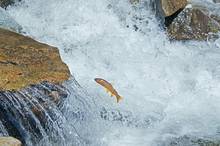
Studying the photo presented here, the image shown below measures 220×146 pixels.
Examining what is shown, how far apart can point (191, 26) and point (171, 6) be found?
56 cm

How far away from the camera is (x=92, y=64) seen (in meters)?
8.38

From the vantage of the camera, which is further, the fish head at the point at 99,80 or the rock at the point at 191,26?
the rock at the point at 191,26

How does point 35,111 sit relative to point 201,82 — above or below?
above

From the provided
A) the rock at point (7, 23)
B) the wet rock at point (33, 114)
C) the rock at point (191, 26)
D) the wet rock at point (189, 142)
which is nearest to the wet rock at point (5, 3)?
the rock at point (7, 23)

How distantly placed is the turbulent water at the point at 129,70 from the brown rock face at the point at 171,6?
1.23ft

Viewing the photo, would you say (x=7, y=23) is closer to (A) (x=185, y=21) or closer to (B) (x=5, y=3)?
(B) (x=5, y=3)

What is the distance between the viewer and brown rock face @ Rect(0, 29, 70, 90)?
5789mm

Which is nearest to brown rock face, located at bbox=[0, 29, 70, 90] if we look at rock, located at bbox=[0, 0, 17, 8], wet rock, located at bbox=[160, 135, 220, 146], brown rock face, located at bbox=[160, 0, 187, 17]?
wet rock, located at bbox=[160, 135, 220, 146]

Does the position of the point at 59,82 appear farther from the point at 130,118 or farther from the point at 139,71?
the point at 139,71

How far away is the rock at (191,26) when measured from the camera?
959cm

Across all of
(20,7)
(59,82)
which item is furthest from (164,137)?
(20,7)

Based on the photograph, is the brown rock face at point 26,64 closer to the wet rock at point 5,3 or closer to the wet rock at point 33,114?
the wet rock at point 33,114

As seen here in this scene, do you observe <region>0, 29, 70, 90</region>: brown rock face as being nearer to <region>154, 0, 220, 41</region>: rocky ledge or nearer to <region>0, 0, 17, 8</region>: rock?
<region>0, 0, 17, 8</region>: rock

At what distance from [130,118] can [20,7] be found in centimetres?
379
